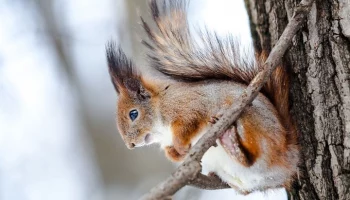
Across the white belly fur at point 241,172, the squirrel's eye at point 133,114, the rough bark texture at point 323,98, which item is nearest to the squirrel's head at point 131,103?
the squirrel's eye at point 133,114

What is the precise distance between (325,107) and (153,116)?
0.37 metres

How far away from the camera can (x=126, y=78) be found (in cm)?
146

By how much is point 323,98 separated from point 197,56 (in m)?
0.27

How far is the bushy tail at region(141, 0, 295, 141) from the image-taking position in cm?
130

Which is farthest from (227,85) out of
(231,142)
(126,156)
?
(126,156)

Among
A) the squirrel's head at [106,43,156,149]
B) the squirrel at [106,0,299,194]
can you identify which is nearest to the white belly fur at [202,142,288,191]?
the squirrel at [106,0,299,194]

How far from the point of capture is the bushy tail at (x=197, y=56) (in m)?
1.30

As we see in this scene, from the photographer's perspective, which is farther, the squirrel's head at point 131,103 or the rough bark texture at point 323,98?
the squirrel's head at point 131,103

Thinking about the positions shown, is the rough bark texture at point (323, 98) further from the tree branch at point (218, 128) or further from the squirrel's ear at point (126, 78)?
the squirrel's ear at point (126, 78)

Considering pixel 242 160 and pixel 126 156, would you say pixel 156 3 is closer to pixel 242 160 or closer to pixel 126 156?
pixel 242 160

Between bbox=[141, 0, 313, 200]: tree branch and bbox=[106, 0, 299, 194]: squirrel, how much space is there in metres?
0.09

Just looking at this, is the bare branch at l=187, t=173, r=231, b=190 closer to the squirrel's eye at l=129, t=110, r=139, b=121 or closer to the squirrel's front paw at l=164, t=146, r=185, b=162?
the squirrel's front paw at l=164, t=146, r=185, b=162

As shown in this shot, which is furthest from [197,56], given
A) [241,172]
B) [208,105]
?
[241,172]

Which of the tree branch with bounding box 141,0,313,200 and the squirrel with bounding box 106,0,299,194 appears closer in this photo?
the tree branch with bounding box 141,0,313,200
